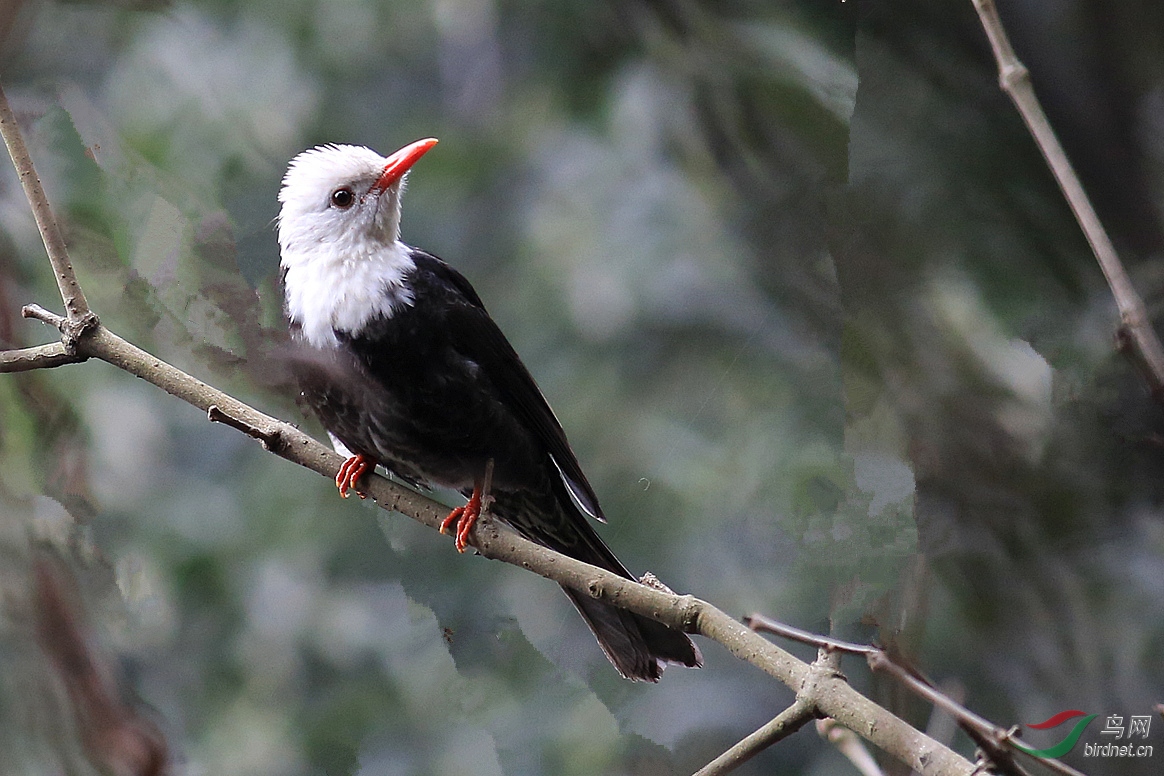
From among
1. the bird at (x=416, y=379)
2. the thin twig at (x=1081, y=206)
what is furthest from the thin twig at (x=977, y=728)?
the thin twig at (x=1081, y=206)

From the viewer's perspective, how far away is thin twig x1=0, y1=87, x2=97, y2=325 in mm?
1101

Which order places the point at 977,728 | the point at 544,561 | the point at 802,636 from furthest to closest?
1. the point at 544,561
2. the point at 802,636
3. the point at 977,728

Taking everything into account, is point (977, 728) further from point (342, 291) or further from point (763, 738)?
point (342, 291)

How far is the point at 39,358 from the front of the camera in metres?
1.10

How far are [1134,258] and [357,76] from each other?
3.33ft

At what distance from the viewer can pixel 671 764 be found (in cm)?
117

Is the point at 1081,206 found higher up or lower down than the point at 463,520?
higher up

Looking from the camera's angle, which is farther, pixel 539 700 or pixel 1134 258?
pixel 539 700

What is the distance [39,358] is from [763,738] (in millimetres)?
930

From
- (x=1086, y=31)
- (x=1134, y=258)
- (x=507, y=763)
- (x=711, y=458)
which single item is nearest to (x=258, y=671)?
(x=507, y=763)

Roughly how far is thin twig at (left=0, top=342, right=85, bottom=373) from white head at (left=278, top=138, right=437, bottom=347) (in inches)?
10.1

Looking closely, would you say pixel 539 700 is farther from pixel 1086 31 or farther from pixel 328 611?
pixel 1086 31

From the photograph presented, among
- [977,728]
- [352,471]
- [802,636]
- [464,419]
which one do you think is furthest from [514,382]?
[977,728]

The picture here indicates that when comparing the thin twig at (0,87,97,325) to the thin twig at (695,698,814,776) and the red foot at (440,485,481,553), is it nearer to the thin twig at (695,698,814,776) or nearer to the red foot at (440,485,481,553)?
the red foot at (440,485,481,553)
